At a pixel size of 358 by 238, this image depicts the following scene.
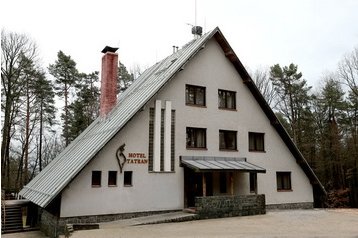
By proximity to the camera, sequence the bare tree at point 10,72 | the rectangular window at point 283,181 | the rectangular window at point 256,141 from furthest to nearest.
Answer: the bare tree at point 10,72 < the rectangular window at point 283,181 < the rectangular window at point 256,141

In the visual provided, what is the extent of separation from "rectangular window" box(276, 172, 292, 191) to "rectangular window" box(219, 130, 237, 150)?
3.31 meters

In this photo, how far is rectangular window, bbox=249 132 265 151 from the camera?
61.7ft

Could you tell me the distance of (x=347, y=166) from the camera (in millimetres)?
31516

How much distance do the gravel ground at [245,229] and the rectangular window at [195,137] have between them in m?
3.98

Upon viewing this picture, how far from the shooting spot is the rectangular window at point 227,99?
18.2 m

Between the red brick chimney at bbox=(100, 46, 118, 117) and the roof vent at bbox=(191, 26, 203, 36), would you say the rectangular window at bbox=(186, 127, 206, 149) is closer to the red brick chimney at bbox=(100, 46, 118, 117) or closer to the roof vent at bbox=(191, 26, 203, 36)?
the red brick chimney at bbox=(100, 46, 118, 117)

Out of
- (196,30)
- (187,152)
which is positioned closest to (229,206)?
(187,152)

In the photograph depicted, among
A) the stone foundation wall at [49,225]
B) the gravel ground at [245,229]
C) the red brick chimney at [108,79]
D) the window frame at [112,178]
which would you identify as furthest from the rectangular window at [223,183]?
the stone foundation wall at [49,225]

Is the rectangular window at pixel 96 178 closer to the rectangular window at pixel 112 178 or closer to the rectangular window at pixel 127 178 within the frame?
the rectangular window at pixel 112 178

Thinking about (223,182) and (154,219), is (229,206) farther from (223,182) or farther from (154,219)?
(154,219)

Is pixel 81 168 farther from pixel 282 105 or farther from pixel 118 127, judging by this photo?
pixel 282 105

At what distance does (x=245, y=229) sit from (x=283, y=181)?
823 cm

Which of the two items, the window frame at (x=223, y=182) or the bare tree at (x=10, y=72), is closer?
the window frame at (x=223, y=182)

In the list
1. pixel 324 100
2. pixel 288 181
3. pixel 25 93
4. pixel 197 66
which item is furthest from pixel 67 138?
pixel 324 100
